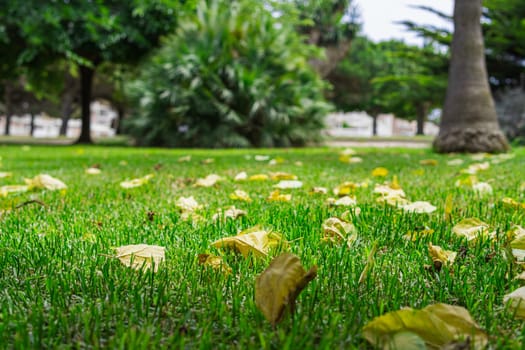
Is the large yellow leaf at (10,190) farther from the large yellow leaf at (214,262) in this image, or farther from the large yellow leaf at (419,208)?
the large yellow leaf at (419,208)

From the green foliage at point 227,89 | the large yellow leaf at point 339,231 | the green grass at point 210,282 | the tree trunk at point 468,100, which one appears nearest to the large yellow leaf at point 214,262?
the green grass at point 210,282

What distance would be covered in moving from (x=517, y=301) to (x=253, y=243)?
2.12 feet

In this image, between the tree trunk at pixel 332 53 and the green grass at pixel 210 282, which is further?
the tree trunk at pixel 332 53

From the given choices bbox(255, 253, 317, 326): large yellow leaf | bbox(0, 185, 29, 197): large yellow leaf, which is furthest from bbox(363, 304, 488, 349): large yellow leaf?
bbox(0, 185, 29, 197): large yellow leaf

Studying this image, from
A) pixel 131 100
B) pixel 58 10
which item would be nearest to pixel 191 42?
pixel 131 100

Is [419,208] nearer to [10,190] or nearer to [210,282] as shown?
[210,282]

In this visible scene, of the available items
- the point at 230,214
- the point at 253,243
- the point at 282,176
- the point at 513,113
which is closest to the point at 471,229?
the point at 253,243

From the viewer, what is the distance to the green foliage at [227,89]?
11.0 m

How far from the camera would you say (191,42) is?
11.9m

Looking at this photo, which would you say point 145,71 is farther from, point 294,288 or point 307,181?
point 294,288

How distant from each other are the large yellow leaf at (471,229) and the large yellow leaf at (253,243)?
24.3 inches

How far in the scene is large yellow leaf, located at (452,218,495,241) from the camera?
1486 mm

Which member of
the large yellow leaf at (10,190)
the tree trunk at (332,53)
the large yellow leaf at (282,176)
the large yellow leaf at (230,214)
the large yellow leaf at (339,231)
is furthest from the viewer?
the tree trunk at (332,53)

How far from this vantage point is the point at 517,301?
918mm
